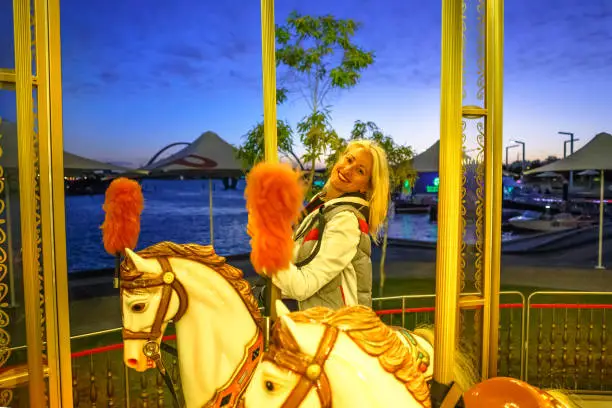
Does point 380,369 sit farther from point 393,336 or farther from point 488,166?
point 488,166

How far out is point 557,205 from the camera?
1338cm

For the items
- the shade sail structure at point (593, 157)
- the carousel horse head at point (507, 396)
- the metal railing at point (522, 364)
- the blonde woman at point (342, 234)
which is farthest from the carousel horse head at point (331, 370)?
the shade sail structure at point (593, 157)

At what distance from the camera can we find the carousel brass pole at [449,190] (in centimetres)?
116

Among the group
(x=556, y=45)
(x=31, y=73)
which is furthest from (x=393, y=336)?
(x=556, y=45)

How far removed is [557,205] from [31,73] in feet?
49.0

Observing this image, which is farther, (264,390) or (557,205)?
(557,205)

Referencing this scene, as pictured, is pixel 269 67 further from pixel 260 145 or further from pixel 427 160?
pixel 427 160

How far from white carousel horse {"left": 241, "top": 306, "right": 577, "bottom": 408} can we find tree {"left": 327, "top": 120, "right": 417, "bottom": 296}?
908 millimetres

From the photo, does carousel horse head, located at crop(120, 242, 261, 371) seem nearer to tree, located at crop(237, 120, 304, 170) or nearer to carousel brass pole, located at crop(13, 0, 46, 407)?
carousel brass pole, located at crop(13, 0, 46, 407)

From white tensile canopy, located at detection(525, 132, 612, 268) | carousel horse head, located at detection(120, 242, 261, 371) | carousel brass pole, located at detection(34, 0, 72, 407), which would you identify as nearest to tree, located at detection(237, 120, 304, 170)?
carousel horse head, located at detection(120, 242, 261, 371)

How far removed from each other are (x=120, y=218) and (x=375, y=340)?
1.06m

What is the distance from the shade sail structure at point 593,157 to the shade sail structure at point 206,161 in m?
4.53

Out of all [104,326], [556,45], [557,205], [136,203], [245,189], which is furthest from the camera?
[557,205]

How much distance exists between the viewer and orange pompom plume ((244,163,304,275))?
44.4 inches
